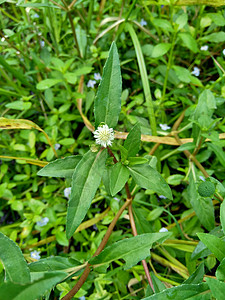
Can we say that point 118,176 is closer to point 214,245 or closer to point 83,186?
point 83,186

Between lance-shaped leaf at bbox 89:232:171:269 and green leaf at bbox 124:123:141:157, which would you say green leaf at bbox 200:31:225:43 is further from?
lance-shaped leaf at bbox 89:232:171:269

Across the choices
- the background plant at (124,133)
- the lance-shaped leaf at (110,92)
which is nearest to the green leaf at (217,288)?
the background plant at (124,133)

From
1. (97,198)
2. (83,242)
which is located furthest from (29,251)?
(97,198)

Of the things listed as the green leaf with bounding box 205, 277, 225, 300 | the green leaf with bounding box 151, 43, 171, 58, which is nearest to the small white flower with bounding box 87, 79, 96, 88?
the green leaf with bounding box 151, 43, 171, 58

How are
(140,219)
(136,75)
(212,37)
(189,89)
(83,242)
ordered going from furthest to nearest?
1. (136,75)
2. (189,89)
3. (212,37)
4. (83,242)
5. (140,219)

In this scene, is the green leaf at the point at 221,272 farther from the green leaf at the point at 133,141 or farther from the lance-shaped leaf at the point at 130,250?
the green leaf at the point at 133,141

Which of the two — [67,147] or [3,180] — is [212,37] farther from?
[3,180]
